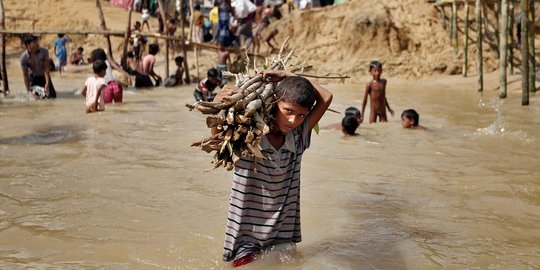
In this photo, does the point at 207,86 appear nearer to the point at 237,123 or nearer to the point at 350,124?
the point at 350,124

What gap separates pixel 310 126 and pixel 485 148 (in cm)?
453

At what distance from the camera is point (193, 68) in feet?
58.4

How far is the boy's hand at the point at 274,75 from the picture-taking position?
326 centimetres

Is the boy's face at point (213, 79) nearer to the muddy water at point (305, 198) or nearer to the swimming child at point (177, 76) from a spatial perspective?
the muddy water at point (305, 198)

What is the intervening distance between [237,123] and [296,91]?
319 mm

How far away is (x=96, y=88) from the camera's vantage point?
9141 mm

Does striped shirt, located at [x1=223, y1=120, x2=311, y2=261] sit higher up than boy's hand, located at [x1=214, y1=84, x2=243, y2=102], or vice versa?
boy's hand, located at [x1=214, y1=84, x2=243, y2=102]

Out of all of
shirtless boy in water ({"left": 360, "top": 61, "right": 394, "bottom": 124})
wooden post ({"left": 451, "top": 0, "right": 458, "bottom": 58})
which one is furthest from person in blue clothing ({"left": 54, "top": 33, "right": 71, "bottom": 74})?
shirtless boy in water ({"left": 360, "top": 61, "right": 394, "bottom": 124})

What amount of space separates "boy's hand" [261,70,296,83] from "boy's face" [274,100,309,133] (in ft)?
0.44

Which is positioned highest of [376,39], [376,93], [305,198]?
[376,39]

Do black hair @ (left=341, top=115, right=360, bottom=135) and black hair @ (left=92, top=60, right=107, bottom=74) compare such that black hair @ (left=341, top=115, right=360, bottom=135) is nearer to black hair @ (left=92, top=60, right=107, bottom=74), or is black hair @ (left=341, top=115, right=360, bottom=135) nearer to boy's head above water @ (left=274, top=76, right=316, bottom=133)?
black hair @ (left=92, top=60, right=107, bottom=74)

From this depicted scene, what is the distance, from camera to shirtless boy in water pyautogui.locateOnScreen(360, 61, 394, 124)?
9172 mm

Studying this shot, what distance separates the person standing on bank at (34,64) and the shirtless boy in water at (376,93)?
540cm

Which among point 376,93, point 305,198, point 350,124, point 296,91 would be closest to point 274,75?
point 296,91
